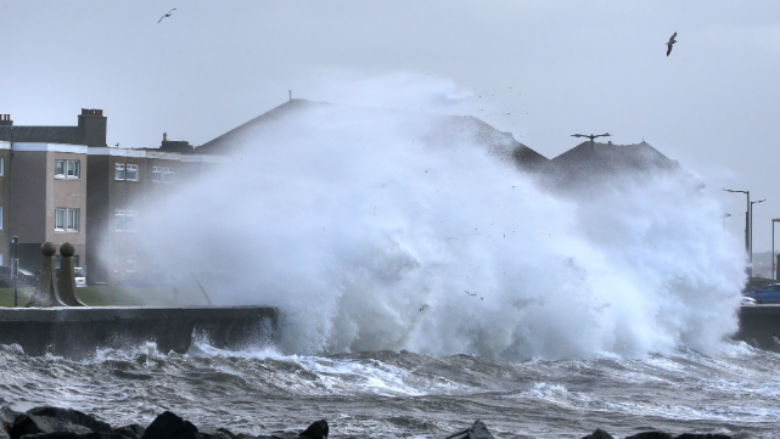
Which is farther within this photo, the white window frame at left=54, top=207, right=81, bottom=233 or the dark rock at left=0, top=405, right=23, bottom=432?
the white window frame at left=54, top=207, right=81, bottom=233

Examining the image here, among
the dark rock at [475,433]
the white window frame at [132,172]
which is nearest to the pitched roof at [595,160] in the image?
the white window frame at [132,172]

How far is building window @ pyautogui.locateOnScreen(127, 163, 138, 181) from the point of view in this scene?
52.6 m

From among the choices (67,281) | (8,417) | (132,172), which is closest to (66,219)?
(132,172)

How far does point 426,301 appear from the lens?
19469 mm

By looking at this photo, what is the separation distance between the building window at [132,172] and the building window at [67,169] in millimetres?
2466

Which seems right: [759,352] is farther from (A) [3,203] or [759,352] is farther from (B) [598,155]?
(B) [598,155]

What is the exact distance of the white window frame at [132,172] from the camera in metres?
52.6

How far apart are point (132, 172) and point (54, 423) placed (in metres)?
44.4

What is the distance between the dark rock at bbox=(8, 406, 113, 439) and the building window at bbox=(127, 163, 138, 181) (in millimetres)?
43861

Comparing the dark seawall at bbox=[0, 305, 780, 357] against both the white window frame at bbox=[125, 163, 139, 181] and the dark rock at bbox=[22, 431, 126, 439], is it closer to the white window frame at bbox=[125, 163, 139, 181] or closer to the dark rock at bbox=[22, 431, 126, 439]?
the dark rock at bbox=[22, 431, 126, 439]

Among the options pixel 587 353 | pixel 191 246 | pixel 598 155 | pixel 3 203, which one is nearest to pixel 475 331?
pixel 587 353

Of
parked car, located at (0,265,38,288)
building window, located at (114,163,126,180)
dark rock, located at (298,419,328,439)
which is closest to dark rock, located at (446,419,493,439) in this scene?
dark rock, located at (298,419,328,439)

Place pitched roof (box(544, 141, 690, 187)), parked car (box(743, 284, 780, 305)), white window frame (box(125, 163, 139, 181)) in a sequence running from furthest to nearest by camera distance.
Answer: white window frame (box(125, 163, 139, 181)) → parked car (box(743, 284, 780, 305)) → pitched roof (box(544, 141, 690, 187))

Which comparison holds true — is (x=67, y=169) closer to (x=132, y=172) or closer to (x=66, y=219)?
(x=66, y=219)
